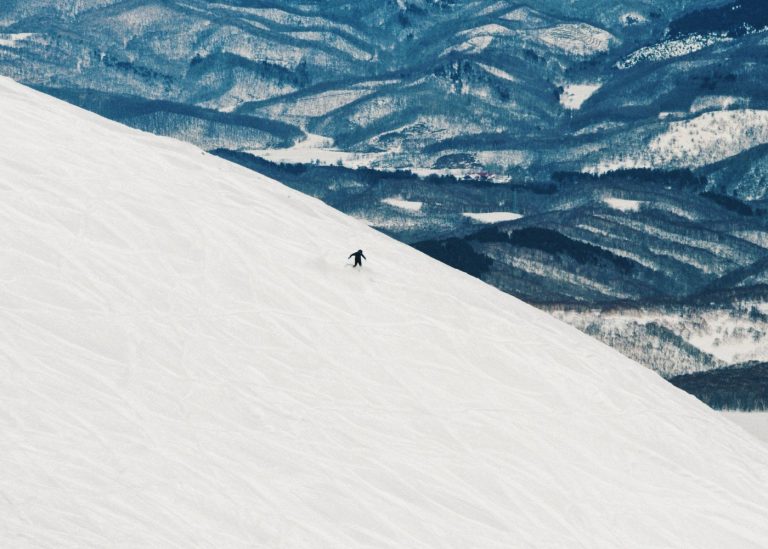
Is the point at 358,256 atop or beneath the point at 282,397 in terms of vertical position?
atop

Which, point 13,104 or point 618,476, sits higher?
point 13,104

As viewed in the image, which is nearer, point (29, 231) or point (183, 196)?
point (29, 231)

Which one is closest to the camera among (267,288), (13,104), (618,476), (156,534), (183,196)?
(156,534)

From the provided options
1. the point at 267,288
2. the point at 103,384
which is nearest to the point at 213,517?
the point at 103,384

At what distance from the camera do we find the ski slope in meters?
58.2

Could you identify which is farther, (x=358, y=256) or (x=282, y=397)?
(x=358, y=256)

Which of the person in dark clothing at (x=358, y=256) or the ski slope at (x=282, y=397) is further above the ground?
the person in dark clothing at (x=358, y=256)

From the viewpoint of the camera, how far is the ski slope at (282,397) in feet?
191

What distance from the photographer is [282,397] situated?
64.6 meters

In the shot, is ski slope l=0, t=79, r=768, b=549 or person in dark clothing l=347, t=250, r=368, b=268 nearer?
ski slope l=0, t=79, r=768, b=549

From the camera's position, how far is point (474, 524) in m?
61.5

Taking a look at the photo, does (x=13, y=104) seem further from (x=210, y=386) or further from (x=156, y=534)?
(x=156, y=534)

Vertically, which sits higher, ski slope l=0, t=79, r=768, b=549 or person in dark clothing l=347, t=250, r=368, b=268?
person in dark clothing l=347, t=250, r=368, b=268

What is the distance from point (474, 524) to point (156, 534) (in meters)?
12.0
